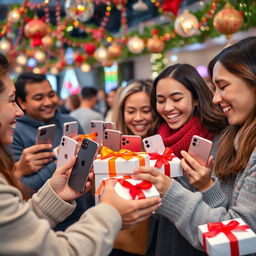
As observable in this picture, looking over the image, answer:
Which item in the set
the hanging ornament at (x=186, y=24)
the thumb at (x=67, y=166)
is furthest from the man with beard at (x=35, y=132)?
the hanging ornament at (x=186, y=24)

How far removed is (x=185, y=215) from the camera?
1533mm

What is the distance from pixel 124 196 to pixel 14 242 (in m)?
0.47

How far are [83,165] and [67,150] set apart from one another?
168mm

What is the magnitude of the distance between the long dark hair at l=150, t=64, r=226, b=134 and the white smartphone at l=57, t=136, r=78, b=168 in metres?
0.82

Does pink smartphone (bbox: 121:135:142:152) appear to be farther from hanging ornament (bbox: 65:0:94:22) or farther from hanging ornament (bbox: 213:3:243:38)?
hanging ornament (bbox: 65:0:94:22)

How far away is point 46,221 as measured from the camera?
45.8 inches

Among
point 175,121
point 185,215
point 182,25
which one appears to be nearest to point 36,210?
point 185,215

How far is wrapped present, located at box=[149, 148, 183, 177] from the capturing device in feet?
5.63


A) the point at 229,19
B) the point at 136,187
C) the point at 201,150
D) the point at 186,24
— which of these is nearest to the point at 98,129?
the point at 201,150

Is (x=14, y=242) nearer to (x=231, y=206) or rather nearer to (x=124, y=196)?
(x=124, y=196)

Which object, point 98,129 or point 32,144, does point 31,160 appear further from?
point 98,129

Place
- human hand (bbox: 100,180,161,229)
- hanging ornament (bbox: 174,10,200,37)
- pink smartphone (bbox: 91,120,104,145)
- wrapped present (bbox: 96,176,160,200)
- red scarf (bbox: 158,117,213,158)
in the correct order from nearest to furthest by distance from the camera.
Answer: human hand (bbox: 100,180,161,229) < wrapped present (bbox: 96,176,160,200) < red scarf (bbox: 158,117,213,158) < pink smartphone (bbox: 91,120,104,145) < hanging ornament (bbox: 174,10,200,37)

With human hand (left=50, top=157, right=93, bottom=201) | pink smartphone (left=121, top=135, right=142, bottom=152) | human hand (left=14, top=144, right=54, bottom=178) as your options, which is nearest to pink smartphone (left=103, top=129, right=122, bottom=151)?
pink smartphone (left=121, top=135, right=142, bottom=152)

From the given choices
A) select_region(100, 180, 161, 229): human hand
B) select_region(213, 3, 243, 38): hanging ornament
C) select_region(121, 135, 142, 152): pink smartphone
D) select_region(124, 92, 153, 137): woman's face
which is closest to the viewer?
select_region(100, 180, 161, 229): human hand
